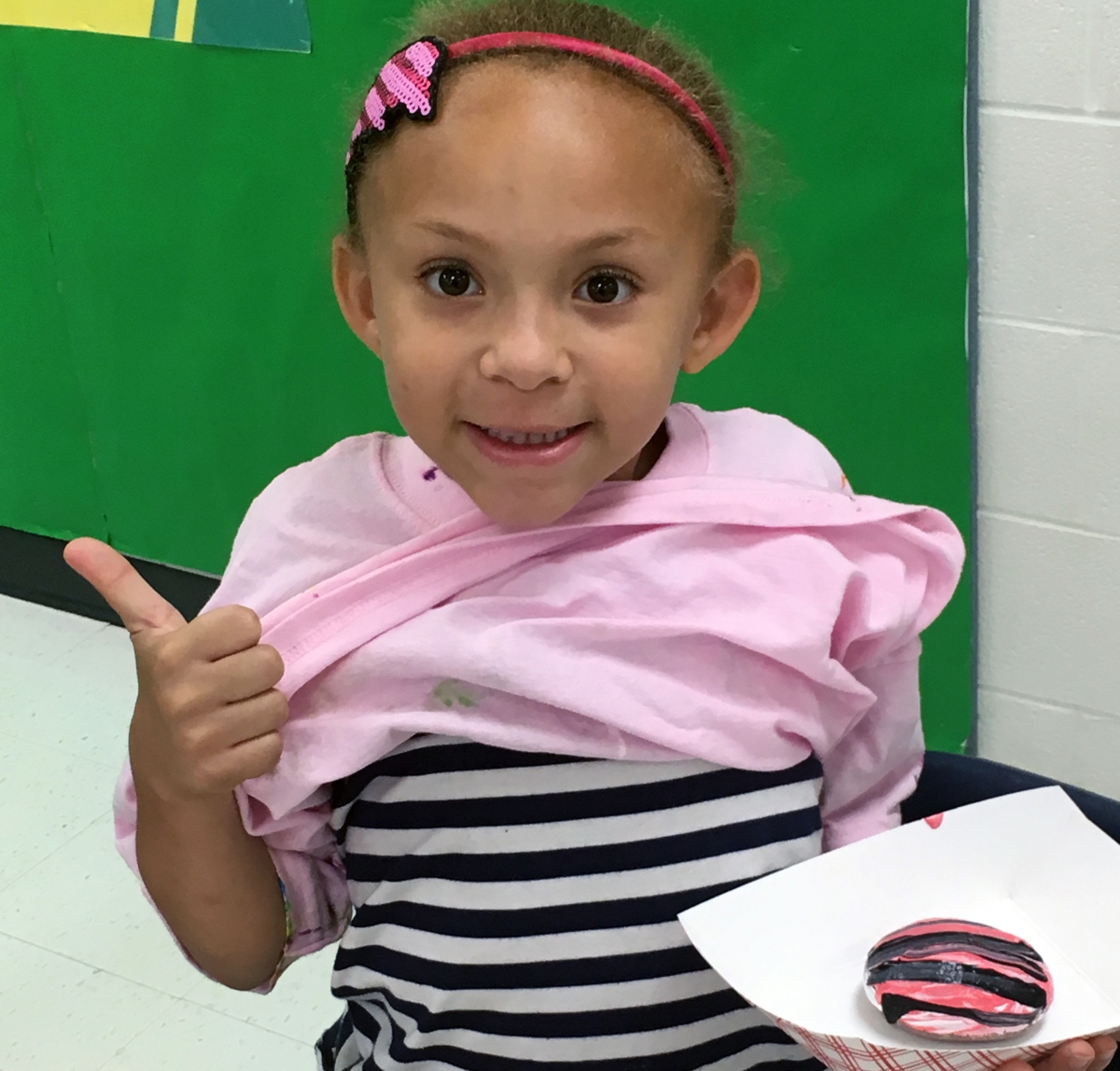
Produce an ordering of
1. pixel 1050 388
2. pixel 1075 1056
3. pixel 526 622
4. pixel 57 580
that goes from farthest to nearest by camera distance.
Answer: pixel 57 580
pixel 1050 388
pixel 526 622
pixel 1075 1056

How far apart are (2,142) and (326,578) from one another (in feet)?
5.39

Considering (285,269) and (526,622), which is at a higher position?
(526,622)

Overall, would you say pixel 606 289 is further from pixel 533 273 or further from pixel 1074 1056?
pixel 1074 1056

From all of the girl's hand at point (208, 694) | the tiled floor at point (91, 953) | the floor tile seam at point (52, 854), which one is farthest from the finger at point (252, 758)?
the floor tile seam at point (52, 854)

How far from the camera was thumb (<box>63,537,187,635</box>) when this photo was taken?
0.82 metres

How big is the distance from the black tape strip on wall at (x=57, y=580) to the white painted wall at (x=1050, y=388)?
1353 mm

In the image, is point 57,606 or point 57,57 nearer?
point 57,57

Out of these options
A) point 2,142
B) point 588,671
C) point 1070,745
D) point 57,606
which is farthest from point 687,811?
point 57,606

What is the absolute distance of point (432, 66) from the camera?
31.4 inches

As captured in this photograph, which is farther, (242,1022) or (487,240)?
(242,1022)

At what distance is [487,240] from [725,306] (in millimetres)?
210

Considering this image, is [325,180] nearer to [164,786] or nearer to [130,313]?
[130,313]

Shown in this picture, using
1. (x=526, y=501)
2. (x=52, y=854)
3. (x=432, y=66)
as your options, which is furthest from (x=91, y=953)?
(x=432, y=66)

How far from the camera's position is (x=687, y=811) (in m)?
0.86
